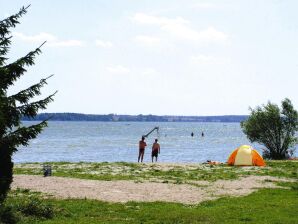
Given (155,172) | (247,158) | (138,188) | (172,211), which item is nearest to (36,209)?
(172,211)

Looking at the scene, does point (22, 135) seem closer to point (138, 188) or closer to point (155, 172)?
point (138, 188)

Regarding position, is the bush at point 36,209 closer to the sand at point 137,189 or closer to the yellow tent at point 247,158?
the sand at point 137,189

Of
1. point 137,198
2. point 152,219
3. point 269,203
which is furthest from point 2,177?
point 269,203

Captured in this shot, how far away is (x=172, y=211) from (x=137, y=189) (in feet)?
19.1

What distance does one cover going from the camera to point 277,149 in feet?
189

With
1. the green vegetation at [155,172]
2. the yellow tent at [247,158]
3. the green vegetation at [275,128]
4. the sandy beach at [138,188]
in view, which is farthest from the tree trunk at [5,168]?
the green vegetation at [275,128]

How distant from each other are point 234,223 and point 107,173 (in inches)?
626

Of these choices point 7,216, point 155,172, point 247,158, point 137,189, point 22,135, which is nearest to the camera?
point 7,216

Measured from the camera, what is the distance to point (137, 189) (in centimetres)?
2306

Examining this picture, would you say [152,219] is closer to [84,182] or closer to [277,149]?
[84,182]

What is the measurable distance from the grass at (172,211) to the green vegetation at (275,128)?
37.5 metres

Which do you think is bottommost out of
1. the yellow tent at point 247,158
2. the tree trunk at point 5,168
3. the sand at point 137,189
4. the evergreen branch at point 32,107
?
the sand at point 137,189

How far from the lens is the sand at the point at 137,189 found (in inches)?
816

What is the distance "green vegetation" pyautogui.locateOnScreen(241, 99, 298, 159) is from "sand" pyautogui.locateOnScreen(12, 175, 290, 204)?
30925mm
